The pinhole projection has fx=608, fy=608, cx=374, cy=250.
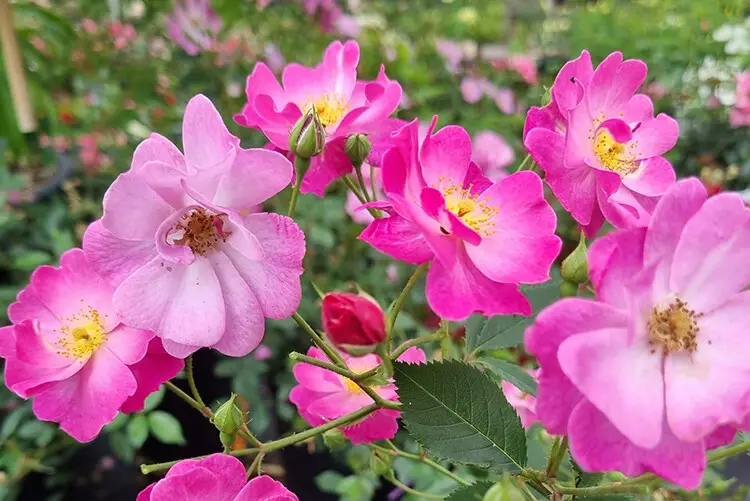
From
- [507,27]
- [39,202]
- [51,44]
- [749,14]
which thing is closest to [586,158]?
[39,202]

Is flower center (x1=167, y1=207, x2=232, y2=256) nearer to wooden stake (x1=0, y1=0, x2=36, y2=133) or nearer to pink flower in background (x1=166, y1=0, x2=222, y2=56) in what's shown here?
wooden stake (x1=0, y1=0, x2=36, y2=133)

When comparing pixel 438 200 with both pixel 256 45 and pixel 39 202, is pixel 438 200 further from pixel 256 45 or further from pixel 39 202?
pixel 256 45

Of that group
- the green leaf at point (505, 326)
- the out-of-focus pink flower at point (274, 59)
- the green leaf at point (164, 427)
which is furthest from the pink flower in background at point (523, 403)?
the out-of-focus pink flower at point (274, 59)

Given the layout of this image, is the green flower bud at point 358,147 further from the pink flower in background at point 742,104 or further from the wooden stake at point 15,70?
the pink flower in background at point 742,104

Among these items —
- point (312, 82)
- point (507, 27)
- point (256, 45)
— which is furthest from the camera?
point (507, 27)

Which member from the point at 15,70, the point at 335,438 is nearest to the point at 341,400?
the point at 335,438

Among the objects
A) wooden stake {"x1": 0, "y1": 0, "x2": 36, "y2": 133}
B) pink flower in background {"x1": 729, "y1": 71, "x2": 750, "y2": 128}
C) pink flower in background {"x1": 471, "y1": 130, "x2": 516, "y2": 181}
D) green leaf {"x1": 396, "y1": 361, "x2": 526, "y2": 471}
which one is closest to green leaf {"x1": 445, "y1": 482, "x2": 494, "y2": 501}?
green leaf {"x1": 396, "y1": 361, "x2": 526, "y2": 471}

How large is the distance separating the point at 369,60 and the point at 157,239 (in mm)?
1251

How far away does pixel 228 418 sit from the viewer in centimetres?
37

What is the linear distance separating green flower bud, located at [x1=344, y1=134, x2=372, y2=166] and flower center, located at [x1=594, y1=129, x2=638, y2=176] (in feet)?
0.50

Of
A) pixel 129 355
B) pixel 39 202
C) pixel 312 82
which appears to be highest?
pixel 312 82

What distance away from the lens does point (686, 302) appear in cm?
31

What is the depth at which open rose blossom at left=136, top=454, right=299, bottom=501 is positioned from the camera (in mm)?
320

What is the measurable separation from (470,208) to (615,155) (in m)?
0.11
